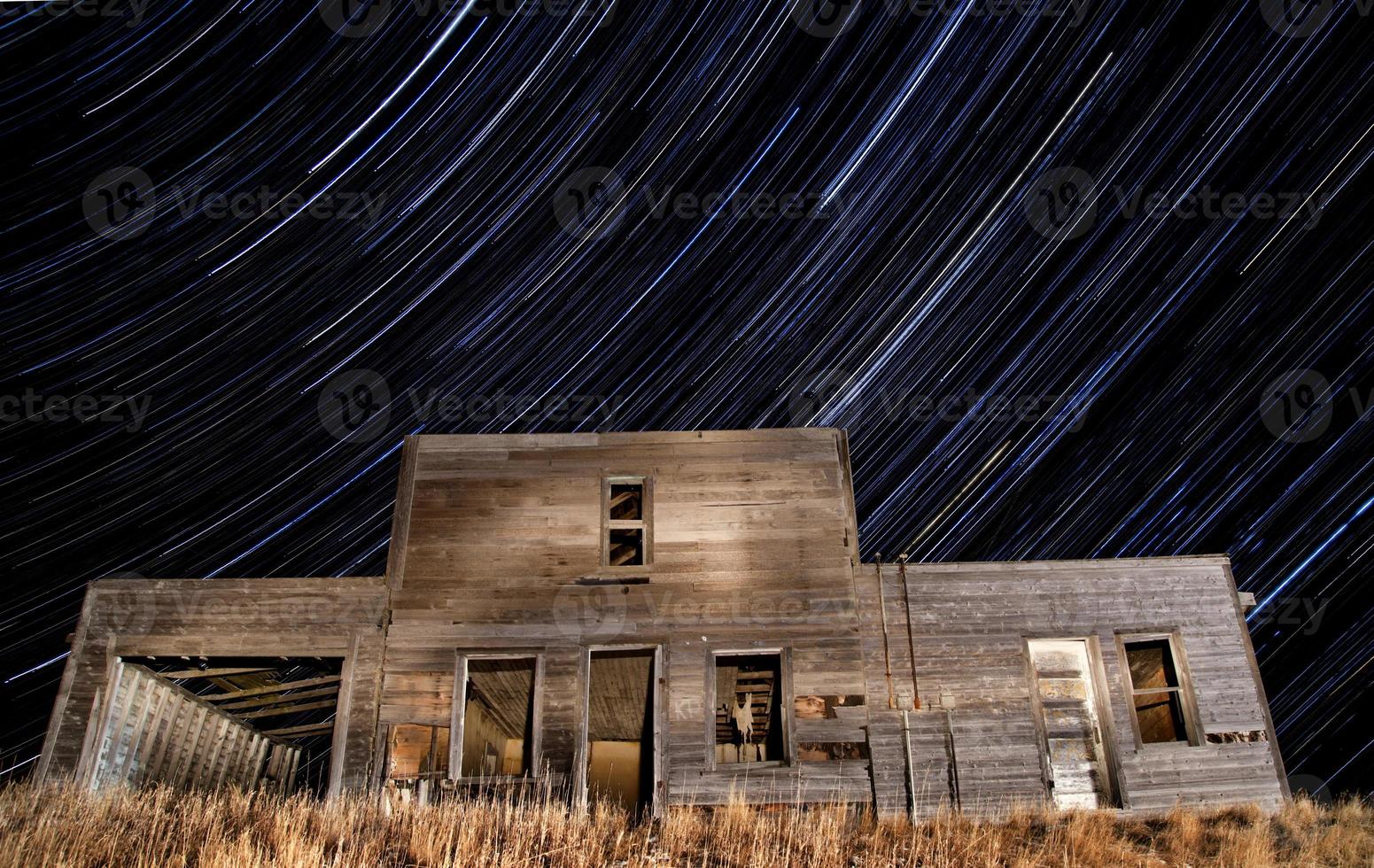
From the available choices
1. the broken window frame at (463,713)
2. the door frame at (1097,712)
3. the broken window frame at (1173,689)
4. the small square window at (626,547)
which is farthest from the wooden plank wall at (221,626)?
the broken window frame at (1173,689)

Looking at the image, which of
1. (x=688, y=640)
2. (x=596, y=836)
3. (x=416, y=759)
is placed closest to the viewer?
(x=596, y=836)

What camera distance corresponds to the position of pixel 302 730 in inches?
701

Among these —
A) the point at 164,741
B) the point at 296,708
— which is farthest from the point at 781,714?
the point at 164,741

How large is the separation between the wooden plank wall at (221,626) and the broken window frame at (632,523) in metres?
3.72

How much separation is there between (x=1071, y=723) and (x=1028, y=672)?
12.1 ft

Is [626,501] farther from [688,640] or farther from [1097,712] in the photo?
[1097,712]

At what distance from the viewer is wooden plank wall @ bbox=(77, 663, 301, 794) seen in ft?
45.1

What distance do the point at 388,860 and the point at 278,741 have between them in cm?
1325

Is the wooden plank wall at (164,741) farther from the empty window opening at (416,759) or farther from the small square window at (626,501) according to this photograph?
the small square window at (626,501)

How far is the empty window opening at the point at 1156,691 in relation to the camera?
1440 centimetres

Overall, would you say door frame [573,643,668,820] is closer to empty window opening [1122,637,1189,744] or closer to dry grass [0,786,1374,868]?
dry grass [0,786,1374,868]

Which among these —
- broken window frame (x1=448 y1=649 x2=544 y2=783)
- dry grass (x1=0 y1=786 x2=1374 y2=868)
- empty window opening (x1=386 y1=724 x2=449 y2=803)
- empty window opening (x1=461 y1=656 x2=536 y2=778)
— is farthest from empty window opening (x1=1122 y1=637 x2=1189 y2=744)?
empty window opening (x1=386 y1=724 x2=449 y2=803)
